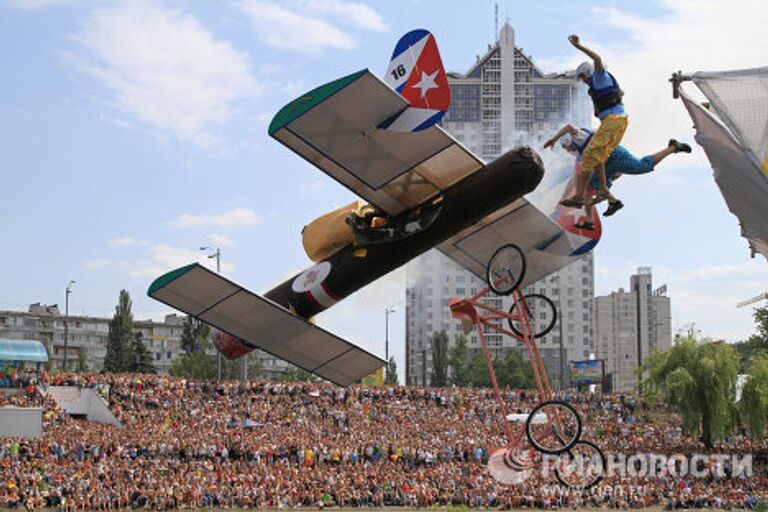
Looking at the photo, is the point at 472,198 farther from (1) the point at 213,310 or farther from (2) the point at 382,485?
(2) the point at 382,485

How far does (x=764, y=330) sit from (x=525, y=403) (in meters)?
36.6

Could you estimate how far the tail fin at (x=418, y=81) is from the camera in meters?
16.0

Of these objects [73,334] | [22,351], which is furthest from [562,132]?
[73,334]

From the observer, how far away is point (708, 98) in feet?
48.3

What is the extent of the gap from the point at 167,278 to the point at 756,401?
53.2m

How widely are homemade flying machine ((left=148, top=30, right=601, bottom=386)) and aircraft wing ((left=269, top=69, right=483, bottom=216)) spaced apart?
21 mm

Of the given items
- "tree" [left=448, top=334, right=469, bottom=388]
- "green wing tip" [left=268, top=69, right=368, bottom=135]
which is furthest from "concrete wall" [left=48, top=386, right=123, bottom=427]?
"tree" [left=448, top=334, right=469, bottom=388]

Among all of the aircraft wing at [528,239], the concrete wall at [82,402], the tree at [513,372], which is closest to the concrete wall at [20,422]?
the concrete wall at [82,402]

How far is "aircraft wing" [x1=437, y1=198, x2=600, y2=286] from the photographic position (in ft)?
66.2

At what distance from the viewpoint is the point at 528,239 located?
2083 cm

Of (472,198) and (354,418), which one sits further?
(354,418)

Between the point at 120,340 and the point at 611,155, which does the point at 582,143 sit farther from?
the point at 120,340

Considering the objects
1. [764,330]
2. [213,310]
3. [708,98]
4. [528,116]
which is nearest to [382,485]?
[213,310]

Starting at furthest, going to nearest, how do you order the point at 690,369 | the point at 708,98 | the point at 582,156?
the point at 690,369 → the point at 582,156 → the point at 708,98
